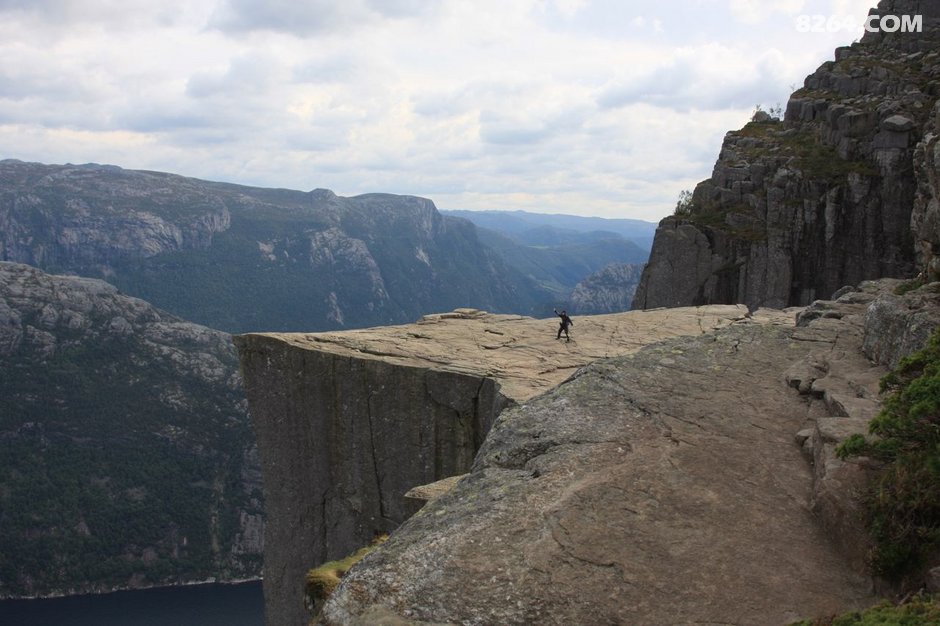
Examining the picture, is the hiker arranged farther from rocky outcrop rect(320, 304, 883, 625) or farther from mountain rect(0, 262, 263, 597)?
mountain rect(0, 262, 263, 597)

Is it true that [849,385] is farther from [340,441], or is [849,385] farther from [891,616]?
[340,441]

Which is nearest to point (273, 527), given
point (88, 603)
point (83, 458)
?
point (88, 603)

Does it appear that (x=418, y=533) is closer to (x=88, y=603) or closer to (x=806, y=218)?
(x=806, y=218)

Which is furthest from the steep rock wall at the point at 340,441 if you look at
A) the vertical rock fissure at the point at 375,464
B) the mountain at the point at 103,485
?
the mountain at the point at 103,485

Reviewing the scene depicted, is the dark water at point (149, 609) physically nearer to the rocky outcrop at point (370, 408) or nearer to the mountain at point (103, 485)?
the mountain at point (103, 485)

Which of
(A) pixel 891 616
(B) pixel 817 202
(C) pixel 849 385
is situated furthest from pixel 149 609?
(A) pixel 891 616
